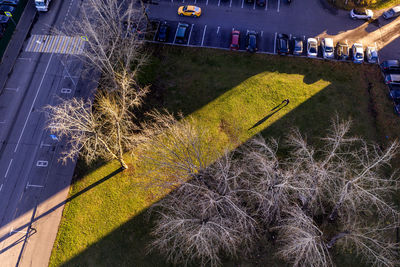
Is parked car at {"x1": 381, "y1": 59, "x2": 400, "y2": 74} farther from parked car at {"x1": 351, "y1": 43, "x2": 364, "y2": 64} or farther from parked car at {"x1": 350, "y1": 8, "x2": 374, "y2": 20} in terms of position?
parked car at {"x1": 350, "y1": 8, "x2": 374, "y2": 20}

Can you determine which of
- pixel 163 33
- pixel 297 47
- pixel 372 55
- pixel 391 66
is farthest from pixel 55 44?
pixel 391 66

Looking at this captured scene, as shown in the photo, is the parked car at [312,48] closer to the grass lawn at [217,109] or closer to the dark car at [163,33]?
the grass lawn at [217,109]

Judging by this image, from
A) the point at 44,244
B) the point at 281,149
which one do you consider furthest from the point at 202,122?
the point at 44,244

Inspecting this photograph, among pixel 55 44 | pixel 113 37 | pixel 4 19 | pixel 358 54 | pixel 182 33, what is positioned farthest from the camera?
pixel 4 19

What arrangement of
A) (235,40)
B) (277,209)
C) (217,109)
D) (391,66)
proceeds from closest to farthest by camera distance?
(277,209), (217,109), (391,66), (235,40)

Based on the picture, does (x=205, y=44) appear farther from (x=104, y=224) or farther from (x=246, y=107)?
(x=104, y=224)

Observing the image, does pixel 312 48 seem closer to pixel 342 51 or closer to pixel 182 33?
pixel 342 51

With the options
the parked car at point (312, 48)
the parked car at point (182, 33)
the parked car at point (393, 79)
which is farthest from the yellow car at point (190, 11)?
the parked car at point (393, 79)
